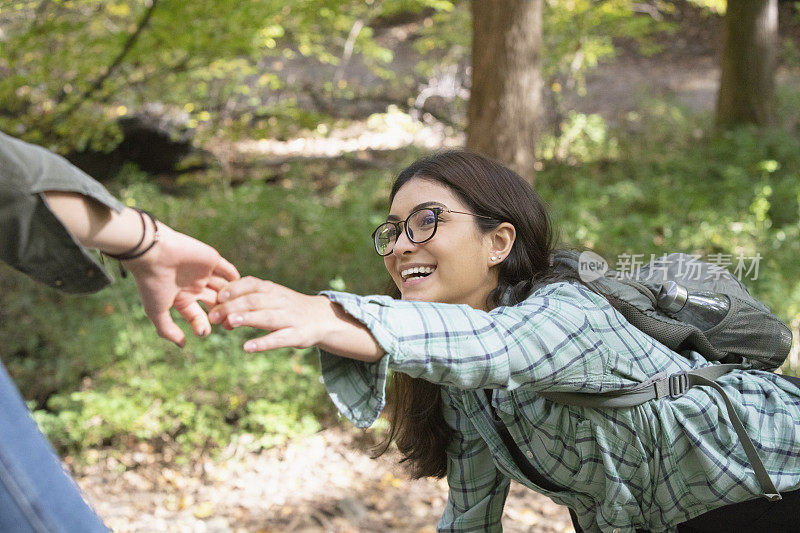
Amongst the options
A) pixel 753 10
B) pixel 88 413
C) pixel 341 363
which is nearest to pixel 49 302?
pixel 88 413

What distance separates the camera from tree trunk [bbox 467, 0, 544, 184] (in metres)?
5.04

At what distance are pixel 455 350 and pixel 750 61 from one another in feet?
29.9

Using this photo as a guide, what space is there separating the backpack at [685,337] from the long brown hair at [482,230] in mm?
92

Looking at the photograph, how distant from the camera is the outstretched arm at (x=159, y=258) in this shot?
1.36 meters

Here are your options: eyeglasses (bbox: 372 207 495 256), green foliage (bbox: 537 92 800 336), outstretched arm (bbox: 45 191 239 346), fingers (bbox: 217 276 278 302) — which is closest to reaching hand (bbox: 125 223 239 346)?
outstretched arm (bbox: 45 191 239 346)

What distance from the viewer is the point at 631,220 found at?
238 inches

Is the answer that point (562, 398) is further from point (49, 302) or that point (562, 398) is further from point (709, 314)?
point (49, 302)

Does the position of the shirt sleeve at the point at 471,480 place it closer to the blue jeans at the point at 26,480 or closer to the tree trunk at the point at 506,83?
the blue jeans at the point at 26,480

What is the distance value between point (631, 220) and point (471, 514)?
14.7 ft

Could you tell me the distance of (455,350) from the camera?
4.07ft

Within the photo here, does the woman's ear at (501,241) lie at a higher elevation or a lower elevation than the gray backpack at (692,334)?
higher

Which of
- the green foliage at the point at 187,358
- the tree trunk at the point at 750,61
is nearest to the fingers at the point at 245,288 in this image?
the green foliage at the point at 187,358

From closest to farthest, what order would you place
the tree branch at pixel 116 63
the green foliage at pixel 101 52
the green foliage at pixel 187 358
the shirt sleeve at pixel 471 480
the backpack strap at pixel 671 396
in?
1. the backpack strap at pixel 671 396
2. the shirt sleeve at pixel 471 480
3. the green foliage at pixel 187 358
4. the green foliage at pixel 101 52
5. the tree branch at pixel 116 63

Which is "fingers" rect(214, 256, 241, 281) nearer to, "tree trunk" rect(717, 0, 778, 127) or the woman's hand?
the woman's hand
